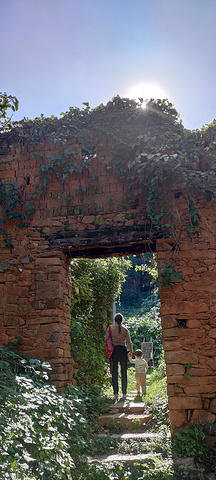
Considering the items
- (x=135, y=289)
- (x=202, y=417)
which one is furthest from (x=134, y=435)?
(x=135, y=289)

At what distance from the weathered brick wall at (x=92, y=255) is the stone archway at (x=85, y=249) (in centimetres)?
1

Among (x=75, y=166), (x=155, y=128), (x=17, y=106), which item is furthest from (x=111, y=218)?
(x=17, y=106)

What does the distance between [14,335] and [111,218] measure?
7.35 ft

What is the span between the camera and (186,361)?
4613 mm

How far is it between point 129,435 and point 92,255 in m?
2.71

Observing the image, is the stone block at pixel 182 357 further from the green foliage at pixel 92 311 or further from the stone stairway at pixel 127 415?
the green foliage at pixel 92 311

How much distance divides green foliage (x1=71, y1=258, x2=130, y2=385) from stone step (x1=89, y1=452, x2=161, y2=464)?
1990mm

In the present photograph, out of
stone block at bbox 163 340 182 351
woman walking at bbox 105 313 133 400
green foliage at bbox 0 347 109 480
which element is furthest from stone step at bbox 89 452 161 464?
woman walking at bbox 105 313 133 400

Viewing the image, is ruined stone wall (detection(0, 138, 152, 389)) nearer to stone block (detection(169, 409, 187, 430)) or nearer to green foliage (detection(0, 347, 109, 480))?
green foliage (detection(0, 347, 109, 480))

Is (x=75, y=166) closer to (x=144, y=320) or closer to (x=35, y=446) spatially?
(x=35, y=446)

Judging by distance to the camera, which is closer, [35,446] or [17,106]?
[35,446]

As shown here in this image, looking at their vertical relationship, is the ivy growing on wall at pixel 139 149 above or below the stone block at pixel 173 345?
above

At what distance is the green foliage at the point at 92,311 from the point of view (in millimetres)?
6527

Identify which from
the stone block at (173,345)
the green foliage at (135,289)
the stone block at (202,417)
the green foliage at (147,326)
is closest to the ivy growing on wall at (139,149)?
the stone block at (173,345)
